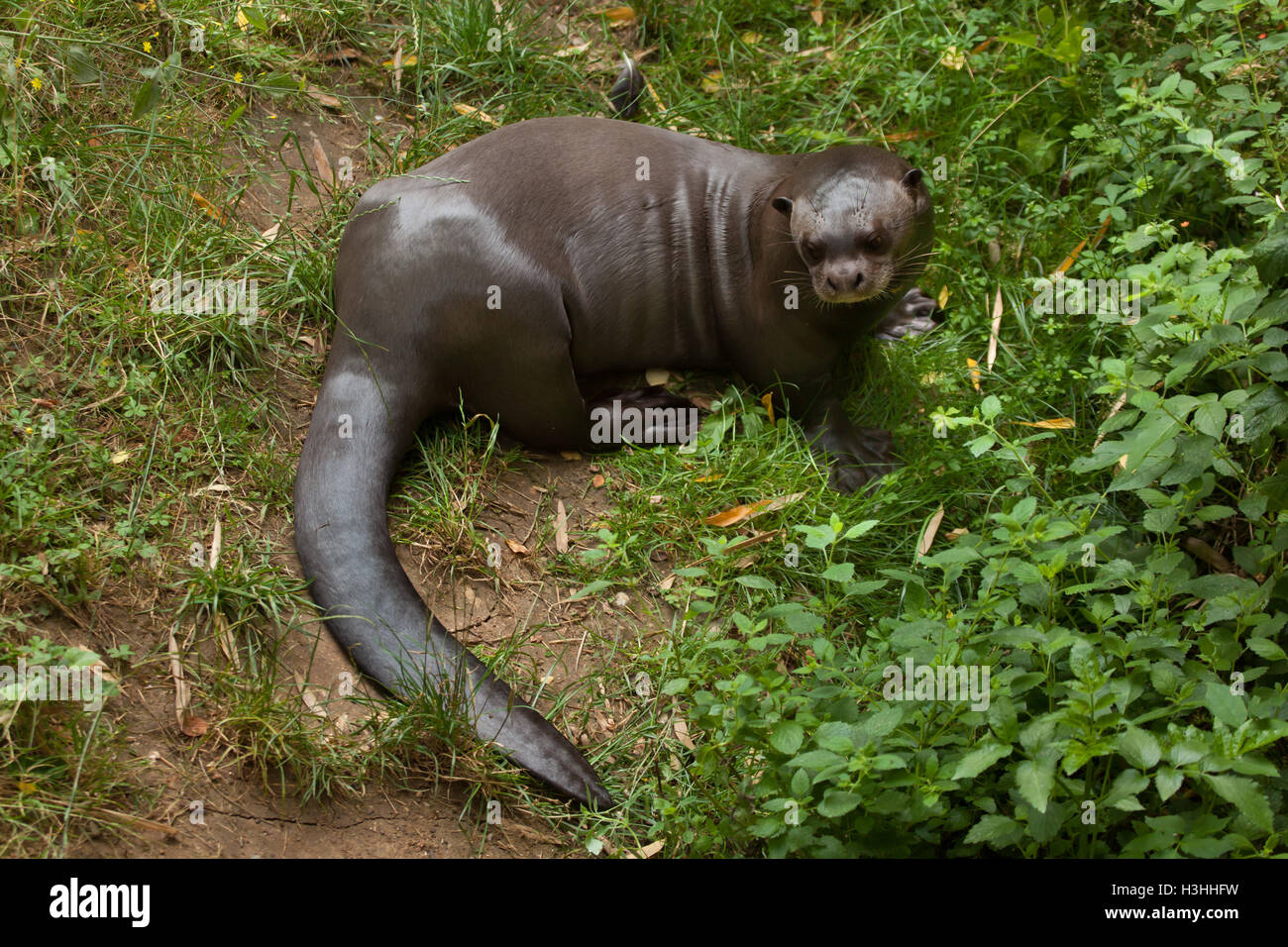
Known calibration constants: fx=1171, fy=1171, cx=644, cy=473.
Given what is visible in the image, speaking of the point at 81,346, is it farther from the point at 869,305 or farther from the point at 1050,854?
the point at 1050,854

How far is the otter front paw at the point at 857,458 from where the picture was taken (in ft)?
12.2

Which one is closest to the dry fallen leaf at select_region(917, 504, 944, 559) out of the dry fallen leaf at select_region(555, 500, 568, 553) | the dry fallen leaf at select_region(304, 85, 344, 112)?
the dry fallen leaf at select_region(555, 500, 568, 553)

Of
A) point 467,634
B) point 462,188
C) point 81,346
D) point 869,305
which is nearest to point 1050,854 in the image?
point 467,634

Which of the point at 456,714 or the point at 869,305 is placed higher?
the point at 869,305

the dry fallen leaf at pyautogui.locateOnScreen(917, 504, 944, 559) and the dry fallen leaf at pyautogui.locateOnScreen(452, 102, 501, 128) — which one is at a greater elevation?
the dry fallen leaf at pyautogui.locateOnScreen(452, 102, 501, 128)

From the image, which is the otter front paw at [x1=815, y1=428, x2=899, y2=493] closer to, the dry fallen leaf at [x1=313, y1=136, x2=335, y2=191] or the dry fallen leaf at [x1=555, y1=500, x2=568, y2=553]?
the dry fallen leaf at [x1=555, y1=500, x2=568, y2=553]

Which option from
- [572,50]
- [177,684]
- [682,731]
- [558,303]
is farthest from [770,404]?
[177,684]

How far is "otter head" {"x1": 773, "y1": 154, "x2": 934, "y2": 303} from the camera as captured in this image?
349 centimetres

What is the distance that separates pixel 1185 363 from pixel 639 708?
5.25 feet

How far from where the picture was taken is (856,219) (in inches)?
138

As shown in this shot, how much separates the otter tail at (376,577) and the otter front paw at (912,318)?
5.61 ft

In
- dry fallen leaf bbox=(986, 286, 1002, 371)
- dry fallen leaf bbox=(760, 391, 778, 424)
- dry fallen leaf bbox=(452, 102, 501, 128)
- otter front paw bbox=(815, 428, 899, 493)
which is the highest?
dry fallen leaf bbox=(452, 102, 501, 128)

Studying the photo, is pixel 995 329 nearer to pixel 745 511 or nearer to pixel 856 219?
pixel 856 219

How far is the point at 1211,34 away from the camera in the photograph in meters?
3.98
